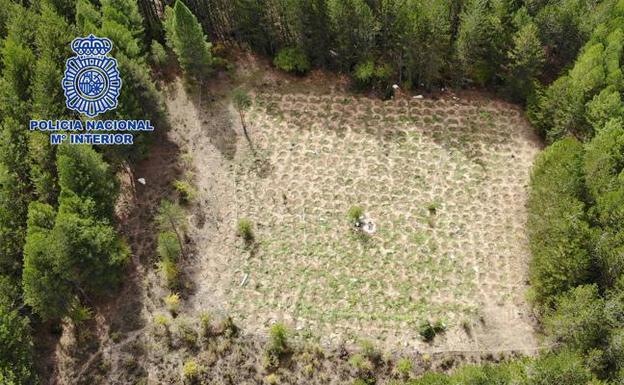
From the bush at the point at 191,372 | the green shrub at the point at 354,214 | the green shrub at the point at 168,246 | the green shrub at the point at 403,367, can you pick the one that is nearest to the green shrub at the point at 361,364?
the green shrub at the point at 403,367

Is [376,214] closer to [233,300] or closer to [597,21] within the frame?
[233,300]

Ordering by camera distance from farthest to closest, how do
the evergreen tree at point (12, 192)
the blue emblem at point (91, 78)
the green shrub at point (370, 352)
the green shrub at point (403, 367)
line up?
the blue emblem at point (91, 78) < the evergreen tree at point (12, 192) < the green shrub at point (370, 352) < the green shrub at point (403, 367)

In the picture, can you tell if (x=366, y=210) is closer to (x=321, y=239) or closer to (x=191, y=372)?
(x=321, y=239)

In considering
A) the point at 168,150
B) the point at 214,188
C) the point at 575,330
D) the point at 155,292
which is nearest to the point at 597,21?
the point at 575,330

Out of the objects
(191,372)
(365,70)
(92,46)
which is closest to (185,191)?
(92,46)

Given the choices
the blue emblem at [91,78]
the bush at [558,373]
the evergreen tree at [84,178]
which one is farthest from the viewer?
the blue emblem at [91,78]

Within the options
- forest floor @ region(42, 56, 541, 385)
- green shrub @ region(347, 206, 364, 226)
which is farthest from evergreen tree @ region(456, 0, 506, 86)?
green shrub @ region(347, 206, 364, 226)

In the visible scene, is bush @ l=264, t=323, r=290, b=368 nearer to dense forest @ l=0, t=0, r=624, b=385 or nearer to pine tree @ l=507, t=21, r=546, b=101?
dense forest @ l=0, t=0, r=624, b=385

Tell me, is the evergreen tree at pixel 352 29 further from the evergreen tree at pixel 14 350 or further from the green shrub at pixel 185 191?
the evergreen tree at pixel 14 350
